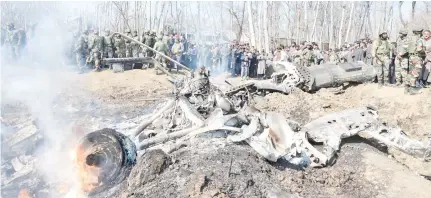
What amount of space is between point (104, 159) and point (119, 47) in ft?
42.8

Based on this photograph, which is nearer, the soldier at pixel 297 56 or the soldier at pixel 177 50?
the soldier at pixel 297 56

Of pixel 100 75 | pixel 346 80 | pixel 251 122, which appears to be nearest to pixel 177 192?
pixel 251 122

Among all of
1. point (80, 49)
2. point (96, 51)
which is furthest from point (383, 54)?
point (80, 49)

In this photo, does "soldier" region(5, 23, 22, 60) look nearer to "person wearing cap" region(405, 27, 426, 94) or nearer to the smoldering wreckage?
the smoldering wreckage

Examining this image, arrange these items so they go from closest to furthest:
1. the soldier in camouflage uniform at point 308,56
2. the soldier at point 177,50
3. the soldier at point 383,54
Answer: the soldier at point 383,54
the soldier in camouflage uniform at point 308,56
the soldier at point 177,50

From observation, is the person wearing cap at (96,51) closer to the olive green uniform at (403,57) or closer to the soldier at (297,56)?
the soldier at (297,56)

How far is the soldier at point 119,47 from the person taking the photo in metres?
17.9

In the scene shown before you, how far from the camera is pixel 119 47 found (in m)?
18.0

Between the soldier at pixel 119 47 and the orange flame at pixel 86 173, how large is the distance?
12462 millimetres

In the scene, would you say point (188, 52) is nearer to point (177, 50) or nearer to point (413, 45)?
point (177, 50)

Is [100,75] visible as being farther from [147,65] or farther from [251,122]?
[251,122]

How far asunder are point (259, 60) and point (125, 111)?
7755 mm

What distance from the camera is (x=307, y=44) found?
15766 mm

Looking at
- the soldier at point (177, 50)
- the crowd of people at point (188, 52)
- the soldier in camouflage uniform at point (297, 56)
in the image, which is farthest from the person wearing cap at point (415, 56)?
the soldier at point (177, 50)
